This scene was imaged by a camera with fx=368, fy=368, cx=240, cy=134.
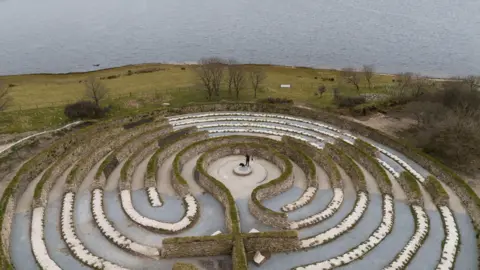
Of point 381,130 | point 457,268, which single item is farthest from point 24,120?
point 457,268

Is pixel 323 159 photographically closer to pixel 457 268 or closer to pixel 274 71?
pixel 457 268

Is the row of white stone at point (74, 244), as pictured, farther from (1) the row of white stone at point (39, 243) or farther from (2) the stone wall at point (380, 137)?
(2) the stone wall at point (380, 137)

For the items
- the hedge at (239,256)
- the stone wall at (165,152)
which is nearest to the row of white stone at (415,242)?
the hedge at (239,256)

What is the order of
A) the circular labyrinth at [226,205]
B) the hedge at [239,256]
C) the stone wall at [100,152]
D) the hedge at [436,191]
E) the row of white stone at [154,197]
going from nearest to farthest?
the hedge at [239,256] → the circular labyrinth at [226,205] → the hedge at [436,191] → the row of white stone at [154,197] → the stone wall at [100,152]

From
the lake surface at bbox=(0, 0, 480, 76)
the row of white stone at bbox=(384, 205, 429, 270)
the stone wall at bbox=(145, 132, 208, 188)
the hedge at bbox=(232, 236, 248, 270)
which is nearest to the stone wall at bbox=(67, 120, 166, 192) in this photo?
the stone wall at bbox=(145, 132, 208, 188)

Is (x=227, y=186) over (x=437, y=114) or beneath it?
beneath

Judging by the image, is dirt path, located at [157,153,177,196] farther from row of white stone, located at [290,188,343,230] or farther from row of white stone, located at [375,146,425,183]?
row of white stone, located at [375,146,425,183]

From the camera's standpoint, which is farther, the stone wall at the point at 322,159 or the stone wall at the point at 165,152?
the stone wall at the point at 322,159
